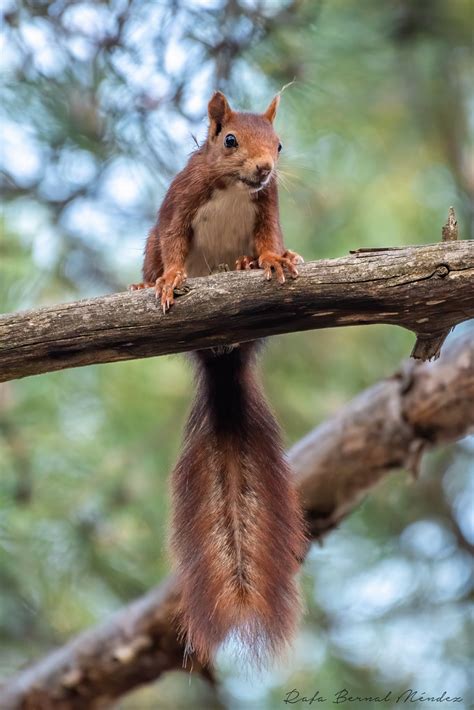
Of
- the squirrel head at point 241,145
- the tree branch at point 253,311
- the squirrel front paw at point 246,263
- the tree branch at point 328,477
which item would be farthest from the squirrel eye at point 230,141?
the tree branch at point 328,477

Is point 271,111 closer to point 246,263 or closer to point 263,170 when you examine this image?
point 263,170

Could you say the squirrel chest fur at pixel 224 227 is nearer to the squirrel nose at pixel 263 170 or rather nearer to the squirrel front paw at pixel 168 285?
the squirrel nose at pixel 263 170

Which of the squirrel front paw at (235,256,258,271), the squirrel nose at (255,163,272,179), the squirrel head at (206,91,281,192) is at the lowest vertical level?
the squirrel front paw at (235,256,258,271)

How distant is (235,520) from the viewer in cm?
238

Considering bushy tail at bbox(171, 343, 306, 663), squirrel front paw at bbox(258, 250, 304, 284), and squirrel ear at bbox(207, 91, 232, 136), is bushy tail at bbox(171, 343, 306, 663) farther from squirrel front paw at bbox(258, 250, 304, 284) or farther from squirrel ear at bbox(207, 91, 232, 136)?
squirrel ear at bbox(207, 91, 232, 136)

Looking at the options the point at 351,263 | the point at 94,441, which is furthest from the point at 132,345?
the point at 94,441

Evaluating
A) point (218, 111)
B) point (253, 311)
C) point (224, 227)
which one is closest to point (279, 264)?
point (253, 311)

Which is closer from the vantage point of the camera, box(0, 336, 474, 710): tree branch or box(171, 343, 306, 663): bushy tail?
box(171, 343, 306, 663): bushy tail

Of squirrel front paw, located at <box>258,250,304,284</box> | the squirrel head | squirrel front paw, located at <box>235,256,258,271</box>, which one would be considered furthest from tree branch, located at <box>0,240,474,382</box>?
the squirrel head

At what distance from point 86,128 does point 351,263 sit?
125 cm

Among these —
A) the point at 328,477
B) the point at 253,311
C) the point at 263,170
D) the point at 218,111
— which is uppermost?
the point at 218,111

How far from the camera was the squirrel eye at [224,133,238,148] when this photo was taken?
2.30 m

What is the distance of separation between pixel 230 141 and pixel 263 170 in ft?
0.46

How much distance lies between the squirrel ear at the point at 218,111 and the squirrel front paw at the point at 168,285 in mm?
407
